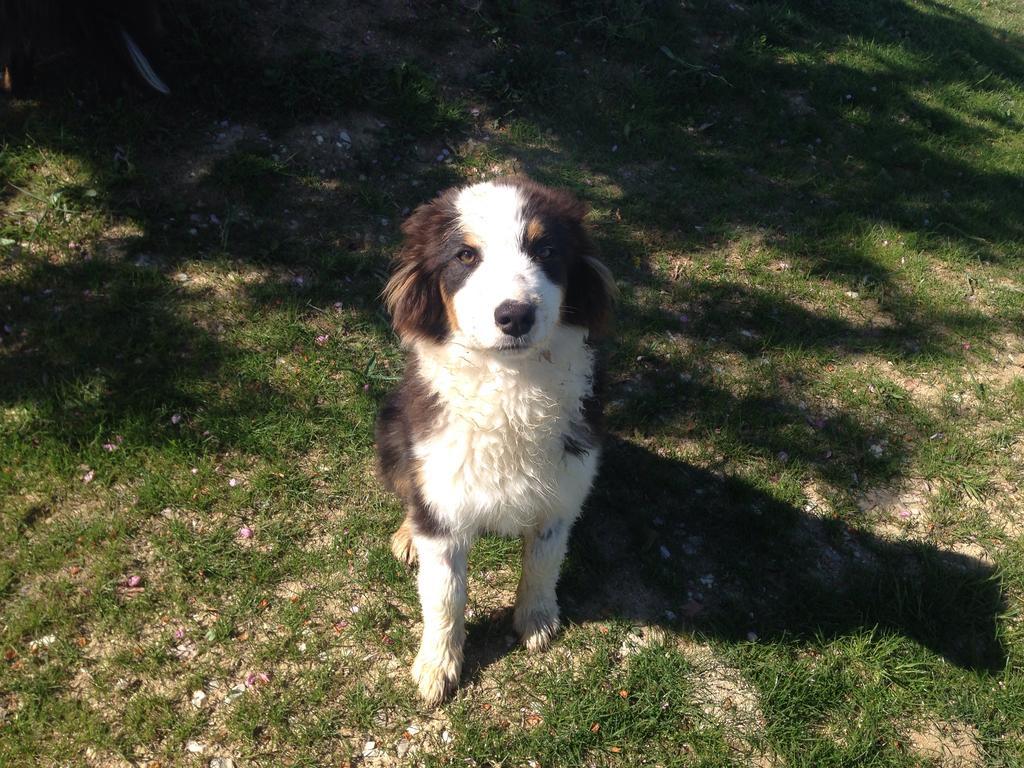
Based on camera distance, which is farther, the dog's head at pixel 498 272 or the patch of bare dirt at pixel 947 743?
the patch of bare dirt at pixel 947 743

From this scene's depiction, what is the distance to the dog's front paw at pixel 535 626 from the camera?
2.95 m

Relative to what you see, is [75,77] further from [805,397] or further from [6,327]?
[805,397]

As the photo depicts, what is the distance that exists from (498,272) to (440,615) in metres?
1.37

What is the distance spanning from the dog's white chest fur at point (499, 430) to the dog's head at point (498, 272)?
Answer: 12 cm

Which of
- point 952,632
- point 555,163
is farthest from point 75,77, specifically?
point 952,632

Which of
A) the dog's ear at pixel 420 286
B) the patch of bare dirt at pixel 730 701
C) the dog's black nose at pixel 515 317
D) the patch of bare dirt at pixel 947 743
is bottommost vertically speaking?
the patch of bare dirt at pixel 730 701

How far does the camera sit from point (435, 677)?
108 inches

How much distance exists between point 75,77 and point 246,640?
4142 millimetres

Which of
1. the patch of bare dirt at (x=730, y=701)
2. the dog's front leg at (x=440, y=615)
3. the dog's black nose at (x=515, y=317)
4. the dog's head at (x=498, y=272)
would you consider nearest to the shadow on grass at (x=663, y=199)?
the patch of bare dirt at (x=730, y=701)

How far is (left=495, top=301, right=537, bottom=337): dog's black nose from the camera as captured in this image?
2.10m

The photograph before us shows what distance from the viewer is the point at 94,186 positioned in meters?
4.38

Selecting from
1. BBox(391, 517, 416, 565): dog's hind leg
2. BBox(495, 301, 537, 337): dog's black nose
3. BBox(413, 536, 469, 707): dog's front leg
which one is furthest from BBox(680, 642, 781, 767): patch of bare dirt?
BBox(495, 301, 537, 337): dog's black nose

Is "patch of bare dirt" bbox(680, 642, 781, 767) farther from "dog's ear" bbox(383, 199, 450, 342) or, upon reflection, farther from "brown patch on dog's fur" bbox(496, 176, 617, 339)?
"dog's ear" bbox(383, 199, 450, 342)

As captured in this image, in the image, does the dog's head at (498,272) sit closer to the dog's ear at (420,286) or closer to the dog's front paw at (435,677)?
the dog's ear at (420,286)
